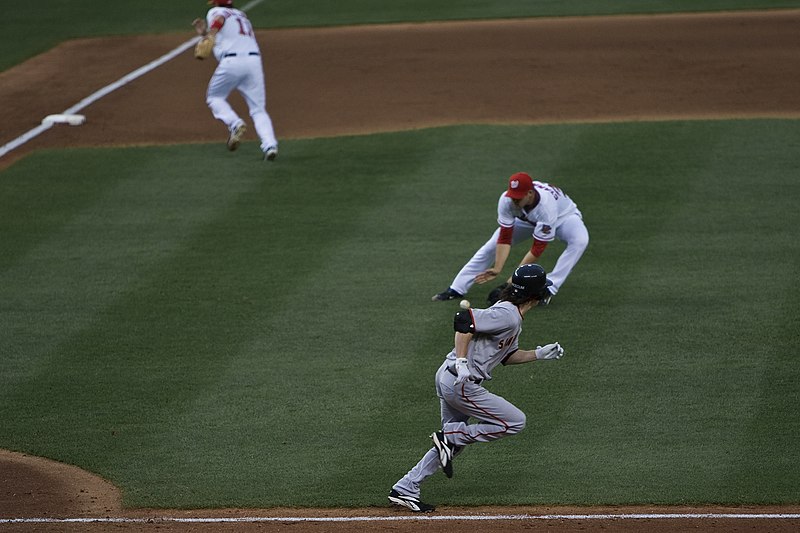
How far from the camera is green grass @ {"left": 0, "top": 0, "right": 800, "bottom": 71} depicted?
23.0 m

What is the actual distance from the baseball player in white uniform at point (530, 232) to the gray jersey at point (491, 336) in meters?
3.17

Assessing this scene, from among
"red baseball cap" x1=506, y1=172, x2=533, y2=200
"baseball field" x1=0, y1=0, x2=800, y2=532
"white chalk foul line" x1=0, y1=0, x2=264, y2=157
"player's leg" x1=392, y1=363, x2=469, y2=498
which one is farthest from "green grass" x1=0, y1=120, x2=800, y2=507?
"red baseball cap" x1=506, y1=172, x2=533, y2=200

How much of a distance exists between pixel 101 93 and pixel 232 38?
172 inches

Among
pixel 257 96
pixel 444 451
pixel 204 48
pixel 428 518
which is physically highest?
pixel 204 48

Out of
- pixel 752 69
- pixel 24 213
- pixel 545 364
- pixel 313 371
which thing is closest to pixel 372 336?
pixel 313 371

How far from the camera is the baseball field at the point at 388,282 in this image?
338 inches

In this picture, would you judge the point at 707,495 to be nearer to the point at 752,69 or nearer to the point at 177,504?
the point at 177,504

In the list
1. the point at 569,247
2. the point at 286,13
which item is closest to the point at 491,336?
the point at 569,247

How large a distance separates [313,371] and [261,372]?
45 centimetres

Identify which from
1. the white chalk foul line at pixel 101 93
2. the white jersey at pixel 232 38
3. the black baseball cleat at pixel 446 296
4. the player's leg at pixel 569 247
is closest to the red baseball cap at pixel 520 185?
the player's leg at pixel 569 247

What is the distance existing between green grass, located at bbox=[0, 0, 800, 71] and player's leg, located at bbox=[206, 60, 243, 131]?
720cm

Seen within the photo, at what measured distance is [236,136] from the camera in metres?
15.6

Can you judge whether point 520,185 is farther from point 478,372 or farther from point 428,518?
point 428,518

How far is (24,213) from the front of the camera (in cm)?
1438
